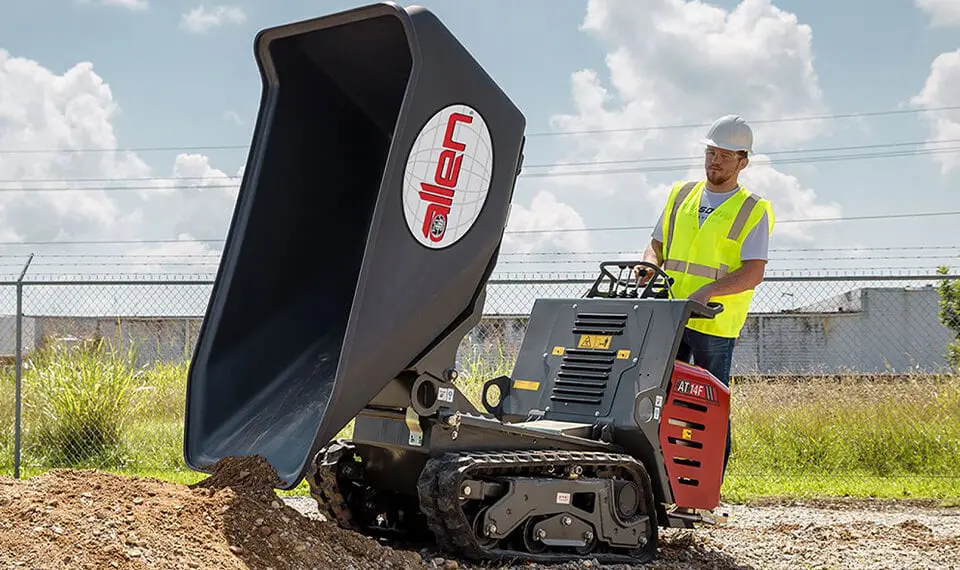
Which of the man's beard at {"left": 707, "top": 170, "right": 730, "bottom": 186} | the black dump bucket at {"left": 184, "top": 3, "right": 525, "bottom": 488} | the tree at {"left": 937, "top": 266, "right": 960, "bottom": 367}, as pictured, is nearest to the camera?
the black dump bucket at {"left": 184, "top": 3, "right": 525, "bottom": 488}

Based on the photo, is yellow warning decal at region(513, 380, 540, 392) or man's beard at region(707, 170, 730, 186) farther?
man's beard at region(707, 170, 730, 186)

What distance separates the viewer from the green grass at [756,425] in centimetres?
888

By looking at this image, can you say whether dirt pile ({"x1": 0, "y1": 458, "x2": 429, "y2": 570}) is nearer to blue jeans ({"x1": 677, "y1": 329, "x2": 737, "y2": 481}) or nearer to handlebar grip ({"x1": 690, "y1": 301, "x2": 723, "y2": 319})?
handlebar grip ({"x1": 690, "y1": 301, "x2": 723, "y2": 319})

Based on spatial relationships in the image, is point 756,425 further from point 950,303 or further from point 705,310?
point 950,303

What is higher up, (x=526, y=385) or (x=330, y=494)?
(x=526, y=385)

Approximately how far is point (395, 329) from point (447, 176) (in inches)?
25.4

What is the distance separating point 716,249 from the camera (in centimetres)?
549

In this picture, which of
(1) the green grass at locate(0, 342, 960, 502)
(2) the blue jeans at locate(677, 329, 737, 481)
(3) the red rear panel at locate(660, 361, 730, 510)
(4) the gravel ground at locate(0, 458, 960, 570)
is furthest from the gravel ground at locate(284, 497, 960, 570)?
(1) the green grass at locate(0, 342, 960, 502)

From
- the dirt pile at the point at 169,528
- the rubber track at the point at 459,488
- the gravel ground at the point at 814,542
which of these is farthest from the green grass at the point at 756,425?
the dirt pile at the point at 169,528

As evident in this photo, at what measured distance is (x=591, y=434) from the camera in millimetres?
4891

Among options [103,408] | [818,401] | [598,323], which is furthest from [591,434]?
[103,408]

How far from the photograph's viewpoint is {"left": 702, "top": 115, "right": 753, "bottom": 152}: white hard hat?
5.48 metres

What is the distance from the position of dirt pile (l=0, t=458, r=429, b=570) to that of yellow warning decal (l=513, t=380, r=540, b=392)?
1539mm

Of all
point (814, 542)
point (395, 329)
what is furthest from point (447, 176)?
point (814, 542)
